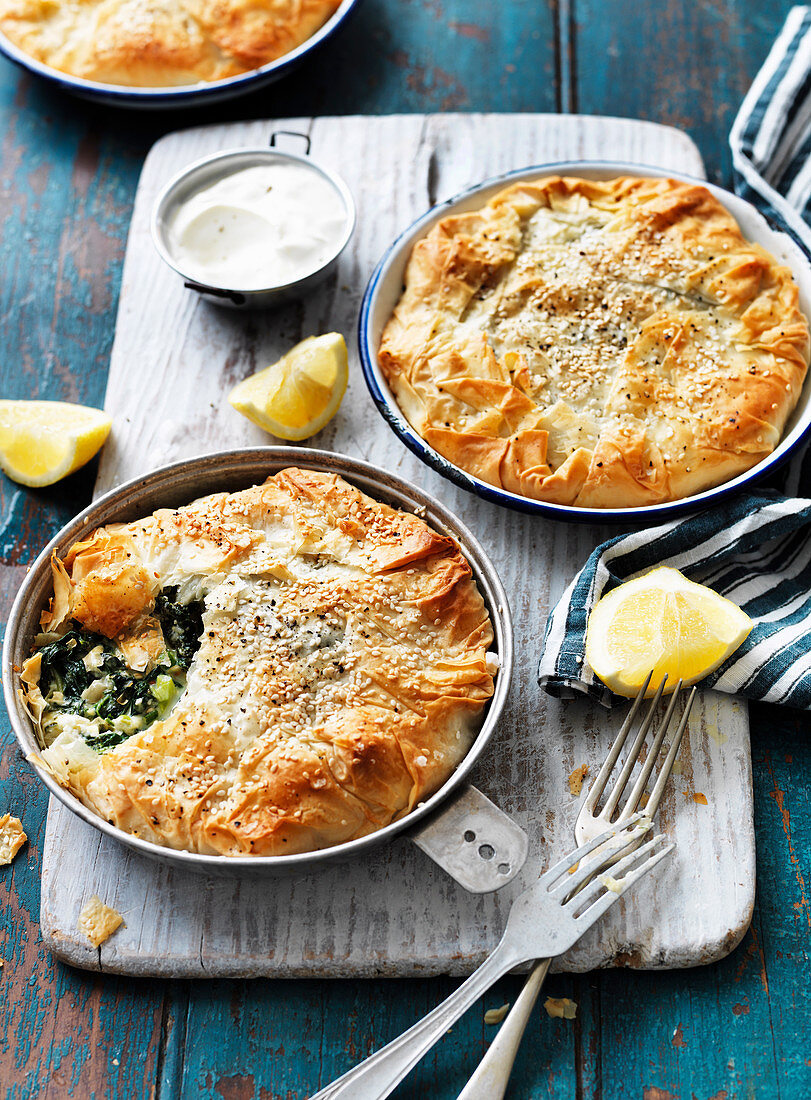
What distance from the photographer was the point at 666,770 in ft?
10.1

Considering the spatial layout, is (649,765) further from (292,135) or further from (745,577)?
(292,135)

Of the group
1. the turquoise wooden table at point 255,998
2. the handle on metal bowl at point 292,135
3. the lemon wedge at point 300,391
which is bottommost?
the turquoise wooden table at point 255,998

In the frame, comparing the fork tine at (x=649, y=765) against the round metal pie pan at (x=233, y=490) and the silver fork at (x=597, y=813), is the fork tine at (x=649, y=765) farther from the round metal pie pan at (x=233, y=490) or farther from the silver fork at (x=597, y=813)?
the round metal pie pan at (x=233, y=490)

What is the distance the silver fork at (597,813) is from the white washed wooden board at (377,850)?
0.11 m

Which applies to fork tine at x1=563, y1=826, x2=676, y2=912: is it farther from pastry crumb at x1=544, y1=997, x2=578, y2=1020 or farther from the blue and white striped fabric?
the blue and white striped fabric

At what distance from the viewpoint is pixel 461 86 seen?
519 centimetres

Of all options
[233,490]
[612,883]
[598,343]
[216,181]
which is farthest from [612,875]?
[216,181]

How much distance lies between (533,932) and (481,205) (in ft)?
9.47

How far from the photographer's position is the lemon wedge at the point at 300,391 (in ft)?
12.4

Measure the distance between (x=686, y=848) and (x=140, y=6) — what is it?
436 centimetres

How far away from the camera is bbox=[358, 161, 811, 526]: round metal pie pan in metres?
3.51

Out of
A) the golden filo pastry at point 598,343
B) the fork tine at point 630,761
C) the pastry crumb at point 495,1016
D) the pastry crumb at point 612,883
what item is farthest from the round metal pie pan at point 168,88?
the pastry crumb at point 495,1016

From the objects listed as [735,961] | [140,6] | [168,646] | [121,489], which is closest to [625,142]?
[140,6]

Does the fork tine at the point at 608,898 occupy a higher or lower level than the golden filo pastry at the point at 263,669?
lower
